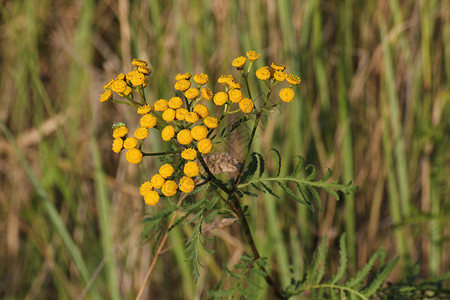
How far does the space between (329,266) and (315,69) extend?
91 centimetres

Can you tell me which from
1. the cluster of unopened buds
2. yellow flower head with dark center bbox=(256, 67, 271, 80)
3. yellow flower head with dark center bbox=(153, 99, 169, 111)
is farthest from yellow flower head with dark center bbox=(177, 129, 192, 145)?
yellow flower head with dark center bbox=(256, 67, 271, 80)

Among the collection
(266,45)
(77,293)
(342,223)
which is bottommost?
(77,293)

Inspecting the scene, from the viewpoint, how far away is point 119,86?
96cm

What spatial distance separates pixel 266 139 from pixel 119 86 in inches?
41.5

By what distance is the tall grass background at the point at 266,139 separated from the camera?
190 cm

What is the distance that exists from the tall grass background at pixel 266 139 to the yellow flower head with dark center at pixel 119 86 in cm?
87

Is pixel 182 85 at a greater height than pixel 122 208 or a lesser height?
greater

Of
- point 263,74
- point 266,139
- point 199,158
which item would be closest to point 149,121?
point 199,158

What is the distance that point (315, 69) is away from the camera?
6.49 ft

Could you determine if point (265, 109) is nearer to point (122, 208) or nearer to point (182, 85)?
point (182, 85)

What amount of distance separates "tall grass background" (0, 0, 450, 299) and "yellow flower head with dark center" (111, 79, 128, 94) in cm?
87

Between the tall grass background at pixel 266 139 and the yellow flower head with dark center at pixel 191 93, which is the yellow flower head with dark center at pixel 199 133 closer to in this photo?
the yellow flower head with dark center at pixel 191 93

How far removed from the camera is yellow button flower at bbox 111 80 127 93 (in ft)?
3.14

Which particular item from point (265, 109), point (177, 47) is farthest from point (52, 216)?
point (265, 109)
